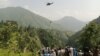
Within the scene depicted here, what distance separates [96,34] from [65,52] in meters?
54.0

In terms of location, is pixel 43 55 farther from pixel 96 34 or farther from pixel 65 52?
pixel 96 34

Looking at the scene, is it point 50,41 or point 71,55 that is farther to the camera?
point 50,41

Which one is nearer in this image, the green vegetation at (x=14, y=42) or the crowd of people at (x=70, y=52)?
the green vegetation at (x=14, y=42)

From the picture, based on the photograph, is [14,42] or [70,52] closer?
[14,42]

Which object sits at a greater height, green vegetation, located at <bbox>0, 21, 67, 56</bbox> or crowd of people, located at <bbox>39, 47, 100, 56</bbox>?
green vegetation, located at <bbox>0, 21, 67, 56</bbox>

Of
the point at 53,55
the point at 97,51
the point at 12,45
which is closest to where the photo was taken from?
the point at 12,45

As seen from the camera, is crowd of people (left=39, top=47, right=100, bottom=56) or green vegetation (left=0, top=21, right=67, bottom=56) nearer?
green vegetation (left=0, top=21, right=67, bottom=56)

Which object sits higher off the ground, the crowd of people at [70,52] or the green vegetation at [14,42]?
the green vegetation at [14,42]


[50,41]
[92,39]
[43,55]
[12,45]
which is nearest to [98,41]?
[92,39]

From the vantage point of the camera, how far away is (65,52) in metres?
26.9

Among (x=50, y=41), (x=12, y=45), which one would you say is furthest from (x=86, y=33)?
(x=50, y=41)

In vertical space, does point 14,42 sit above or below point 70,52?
above

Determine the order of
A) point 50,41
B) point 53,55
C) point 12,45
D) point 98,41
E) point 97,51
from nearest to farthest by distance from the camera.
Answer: point 12,45
point 97,51
point 53,55
point 98,41
point 50,41

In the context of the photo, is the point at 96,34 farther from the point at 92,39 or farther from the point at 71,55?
the point at 71,55
